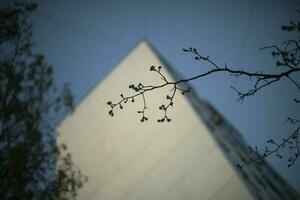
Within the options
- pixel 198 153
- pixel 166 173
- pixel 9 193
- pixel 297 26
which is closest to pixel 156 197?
pixel 166 173

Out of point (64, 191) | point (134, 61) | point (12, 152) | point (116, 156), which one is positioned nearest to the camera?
point (12, 152)

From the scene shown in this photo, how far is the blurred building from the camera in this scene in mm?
9570

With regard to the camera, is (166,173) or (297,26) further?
(166,173)

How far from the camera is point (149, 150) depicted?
39.0 feet

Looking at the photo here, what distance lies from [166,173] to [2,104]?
234 inches

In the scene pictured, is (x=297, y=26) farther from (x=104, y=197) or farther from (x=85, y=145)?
(x=85, y=145)

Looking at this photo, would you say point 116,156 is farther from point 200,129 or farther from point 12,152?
point 12,152

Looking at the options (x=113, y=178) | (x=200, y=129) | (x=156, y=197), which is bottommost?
(x=156, y=197)

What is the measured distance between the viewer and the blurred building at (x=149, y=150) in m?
9.57

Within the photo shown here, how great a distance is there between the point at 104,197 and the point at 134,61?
6.58 metres

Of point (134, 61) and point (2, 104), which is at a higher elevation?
point (134, 61)

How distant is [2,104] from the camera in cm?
853

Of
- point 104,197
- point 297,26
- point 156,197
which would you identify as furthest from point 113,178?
point 297,26

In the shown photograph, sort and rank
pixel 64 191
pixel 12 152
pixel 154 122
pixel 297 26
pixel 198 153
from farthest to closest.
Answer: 1. pixel 154 122
2. pixel 198 153
3. pixel 64 191
4. pixel 12 152
5. pixel 297 26
